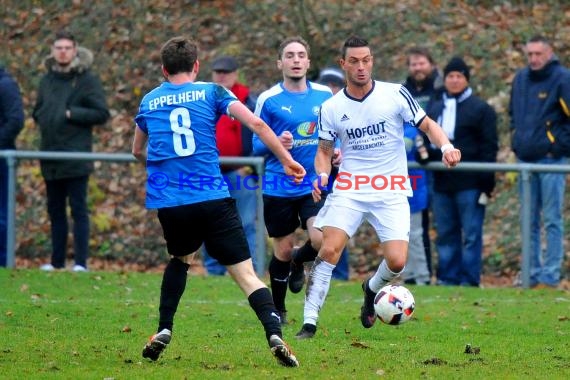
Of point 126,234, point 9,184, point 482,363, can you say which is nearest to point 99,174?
point 126,234

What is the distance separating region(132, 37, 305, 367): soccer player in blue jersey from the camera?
Result: 338 inches

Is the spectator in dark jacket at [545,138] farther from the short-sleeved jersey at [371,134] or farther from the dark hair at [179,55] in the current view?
the dark hair at [179,55]

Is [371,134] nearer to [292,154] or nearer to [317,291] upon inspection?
[292,154]

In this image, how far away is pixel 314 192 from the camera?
10.0 m

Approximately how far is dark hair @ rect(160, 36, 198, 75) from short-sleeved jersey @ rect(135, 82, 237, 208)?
12 cm

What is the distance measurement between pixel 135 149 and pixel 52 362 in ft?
5.44

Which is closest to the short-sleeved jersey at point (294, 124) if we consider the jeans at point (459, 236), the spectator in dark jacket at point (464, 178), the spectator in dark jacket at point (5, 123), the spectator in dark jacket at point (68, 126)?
the spectator in dark jacket at point (464, 178)

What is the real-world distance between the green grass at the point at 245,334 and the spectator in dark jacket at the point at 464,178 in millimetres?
768

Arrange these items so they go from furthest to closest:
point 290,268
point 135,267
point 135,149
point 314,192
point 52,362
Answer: point 135,267, point 290,268, point 314,192, point 135,149, point 52,362

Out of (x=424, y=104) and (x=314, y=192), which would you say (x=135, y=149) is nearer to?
(x=314, y=192)

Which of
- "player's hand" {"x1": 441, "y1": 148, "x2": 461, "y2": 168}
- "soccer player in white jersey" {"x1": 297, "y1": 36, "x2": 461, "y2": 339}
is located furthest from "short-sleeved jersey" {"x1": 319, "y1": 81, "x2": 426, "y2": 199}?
"player's hand" {"x1": 441, "y1": 148, "x2": 461, "y2": 168}

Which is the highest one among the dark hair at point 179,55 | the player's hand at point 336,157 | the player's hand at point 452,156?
the dark hair at point 179,55

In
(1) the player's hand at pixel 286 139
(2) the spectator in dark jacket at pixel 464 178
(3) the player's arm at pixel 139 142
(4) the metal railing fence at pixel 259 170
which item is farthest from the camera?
(2) the spectator in dark jacket at pixel 464 178

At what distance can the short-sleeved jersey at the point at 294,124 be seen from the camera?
11125 mm
